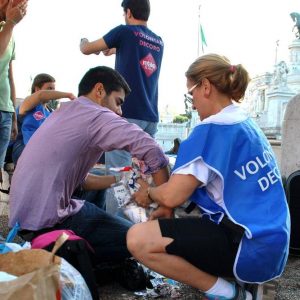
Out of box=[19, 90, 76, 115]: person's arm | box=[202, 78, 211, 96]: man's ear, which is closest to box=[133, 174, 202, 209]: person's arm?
box=[202, 78, 211, 96]: man's ear

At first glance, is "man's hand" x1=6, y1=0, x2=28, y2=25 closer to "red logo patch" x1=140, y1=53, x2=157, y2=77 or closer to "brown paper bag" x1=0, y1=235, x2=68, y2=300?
"red logo patch" x1=140, y1=53, x2=157, y2=77

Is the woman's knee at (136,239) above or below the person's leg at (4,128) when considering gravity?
below

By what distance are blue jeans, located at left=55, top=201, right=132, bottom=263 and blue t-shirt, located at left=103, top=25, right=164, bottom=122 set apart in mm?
1255

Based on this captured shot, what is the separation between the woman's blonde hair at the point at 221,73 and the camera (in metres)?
2.27

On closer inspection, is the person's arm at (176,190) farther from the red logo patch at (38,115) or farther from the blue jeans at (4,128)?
the red logo patch at (38,115)

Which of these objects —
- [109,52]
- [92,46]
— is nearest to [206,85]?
[92,46]

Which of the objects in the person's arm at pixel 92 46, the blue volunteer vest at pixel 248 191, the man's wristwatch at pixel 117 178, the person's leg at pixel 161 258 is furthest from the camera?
the person's arm at pixel 92 46

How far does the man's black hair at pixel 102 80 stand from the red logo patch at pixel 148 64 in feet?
3.61

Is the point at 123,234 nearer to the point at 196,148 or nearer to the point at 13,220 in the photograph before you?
the point at 13,220

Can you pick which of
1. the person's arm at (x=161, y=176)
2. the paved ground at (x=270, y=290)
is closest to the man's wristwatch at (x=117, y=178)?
the person's arm at (x=161, y=176)

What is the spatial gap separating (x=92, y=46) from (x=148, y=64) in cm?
52

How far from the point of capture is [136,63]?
3.83 metres

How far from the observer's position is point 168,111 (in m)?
54.8

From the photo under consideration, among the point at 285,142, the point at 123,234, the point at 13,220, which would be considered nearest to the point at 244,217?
the point at 123,234
